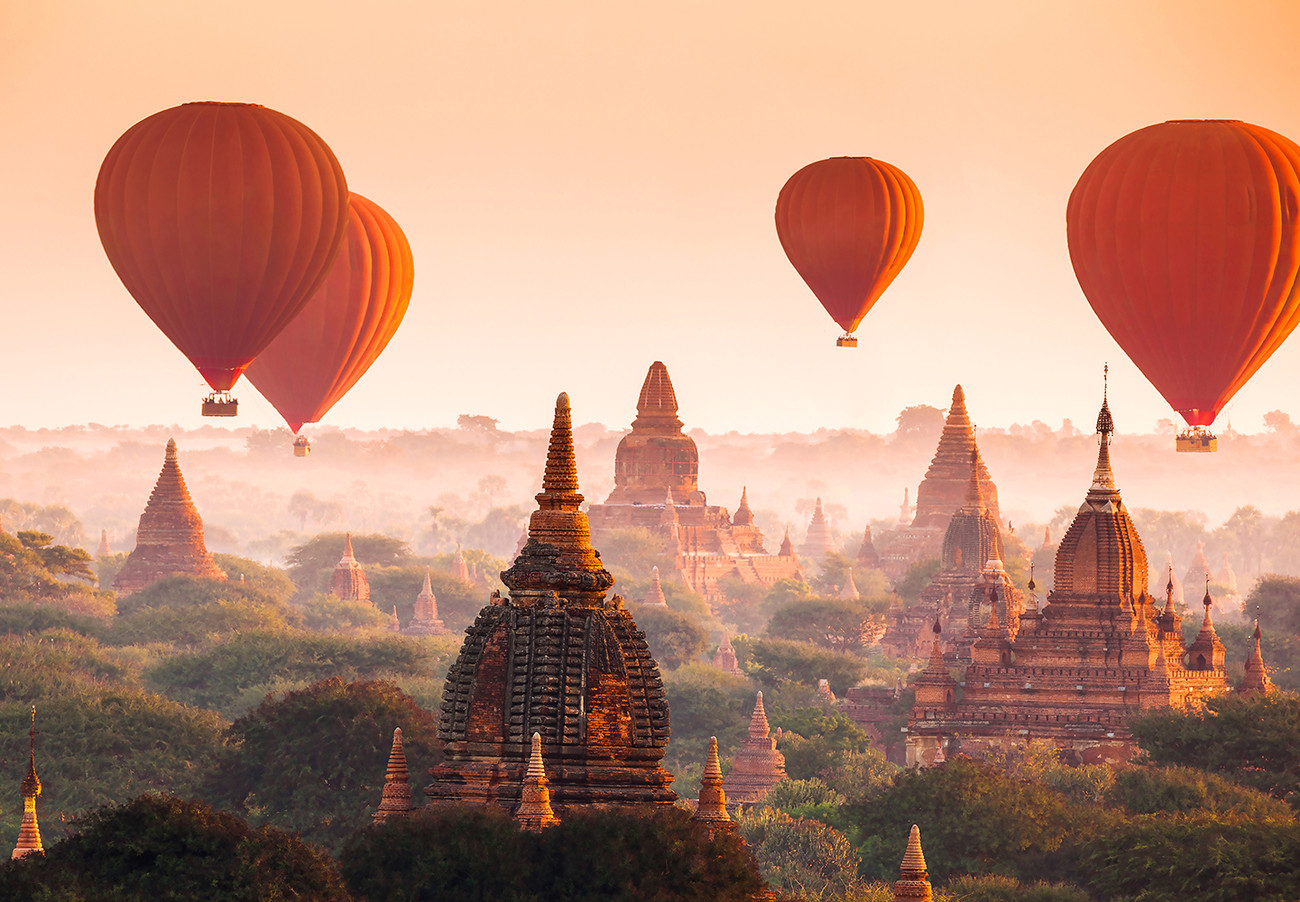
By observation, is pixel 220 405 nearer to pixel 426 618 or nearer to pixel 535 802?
pixel 535 802

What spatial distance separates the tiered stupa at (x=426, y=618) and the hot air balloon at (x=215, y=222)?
239ft

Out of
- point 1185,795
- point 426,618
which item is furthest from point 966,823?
point 426,618

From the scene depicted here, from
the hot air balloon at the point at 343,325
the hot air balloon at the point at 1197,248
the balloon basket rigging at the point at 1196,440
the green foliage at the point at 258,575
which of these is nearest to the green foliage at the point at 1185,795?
the balloon basket rigging at the point at 1196,440

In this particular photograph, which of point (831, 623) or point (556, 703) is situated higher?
point (831, 623)

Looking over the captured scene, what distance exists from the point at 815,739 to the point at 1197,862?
29489mm

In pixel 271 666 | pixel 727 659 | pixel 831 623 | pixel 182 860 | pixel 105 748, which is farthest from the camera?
pixel 831 623

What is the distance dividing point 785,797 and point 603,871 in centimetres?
3027

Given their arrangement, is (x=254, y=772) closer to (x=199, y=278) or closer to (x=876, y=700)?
(x=199, y=278)

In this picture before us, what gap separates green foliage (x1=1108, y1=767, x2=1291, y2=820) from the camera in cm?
5922

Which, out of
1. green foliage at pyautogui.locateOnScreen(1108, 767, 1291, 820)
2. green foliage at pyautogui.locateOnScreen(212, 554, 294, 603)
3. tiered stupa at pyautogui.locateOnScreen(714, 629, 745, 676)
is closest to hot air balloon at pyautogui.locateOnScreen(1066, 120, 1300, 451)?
green foliage at pyautogui.locateOnScreen(1108, 767, 1291, 820)

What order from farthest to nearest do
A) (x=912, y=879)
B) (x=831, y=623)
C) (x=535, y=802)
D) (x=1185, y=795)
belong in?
(x=831, y=623)
(x=1185, y=795)
(x=912, y=879)
(x=535, y=802)

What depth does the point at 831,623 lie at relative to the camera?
13112 cm

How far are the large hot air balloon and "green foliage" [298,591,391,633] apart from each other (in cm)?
6118

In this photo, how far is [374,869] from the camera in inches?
1582
